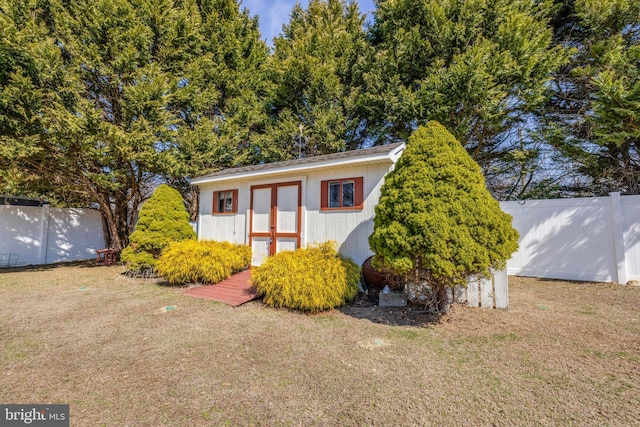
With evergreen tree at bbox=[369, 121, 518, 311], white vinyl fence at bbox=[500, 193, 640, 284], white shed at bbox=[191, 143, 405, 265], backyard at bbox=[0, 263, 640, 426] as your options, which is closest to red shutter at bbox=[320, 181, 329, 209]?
white shed at bbox=[191, 143, 405, 265]

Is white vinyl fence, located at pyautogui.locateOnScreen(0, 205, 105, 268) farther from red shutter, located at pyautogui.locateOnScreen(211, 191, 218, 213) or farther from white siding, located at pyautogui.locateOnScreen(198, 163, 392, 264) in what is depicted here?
white siding, located at pyautogui.locateOnScreen(198, 163, 392, 264)

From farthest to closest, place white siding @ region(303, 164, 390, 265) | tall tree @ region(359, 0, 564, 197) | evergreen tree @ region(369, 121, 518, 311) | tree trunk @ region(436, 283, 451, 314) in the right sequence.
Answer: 1. tall tree @ region(359, 0, 564, 197)
2. white siding @ region(303, 164, 390, 265)
3. tree trunk @ region(436, 283, 451, 314)
4. evergreen tree @ region(369, 121, 518, 311)

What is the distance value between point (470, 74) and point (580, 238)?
5.59 meters

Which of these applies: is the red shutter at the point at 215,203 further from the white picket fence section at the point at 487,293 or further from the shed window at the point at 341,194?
the white picket fence section at the point at 487,293

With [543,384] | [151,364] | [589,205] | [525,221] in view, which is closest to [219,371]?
[151,364]

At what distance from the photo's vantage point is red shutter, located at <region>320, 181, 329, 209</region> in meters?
7.07

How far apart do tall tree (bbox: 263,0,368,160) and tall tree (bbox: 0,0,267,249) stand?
5.07 feet

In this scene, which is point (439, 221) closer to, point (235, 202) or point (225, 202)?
point (235, 202)

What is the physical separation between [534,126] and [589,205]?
4507mm

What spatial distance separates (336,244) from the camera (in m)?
6.61

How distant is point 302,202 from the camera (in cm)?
738

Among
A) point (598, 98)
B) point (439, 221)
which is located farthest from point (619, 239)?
point (439, 221)

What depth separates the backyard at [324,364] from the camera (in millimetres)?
2424

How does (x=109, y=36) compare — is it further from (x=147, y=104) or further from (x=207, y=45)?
(x=207, y=45)
